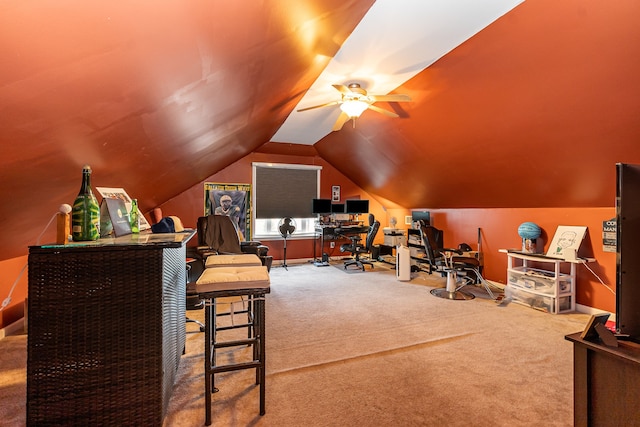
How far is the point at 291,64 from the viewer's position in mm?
2510

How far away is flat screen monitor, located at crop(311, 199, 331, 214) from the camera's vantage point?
6695 millimetres

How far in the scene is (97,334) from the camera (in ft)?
4.93

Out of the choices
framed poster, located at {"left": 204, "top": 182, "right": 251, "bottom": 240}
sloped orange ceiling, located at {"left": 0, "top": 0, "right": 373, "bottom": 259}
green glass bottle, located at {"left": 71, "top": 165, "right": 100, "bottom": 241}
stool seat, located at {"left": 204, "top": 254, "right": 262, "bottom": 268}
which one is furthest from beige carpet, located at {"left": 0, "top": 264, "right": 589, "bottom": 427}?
framed poster, located at {"left": 204, "top": 182, "right": 251, "bottom": 240}

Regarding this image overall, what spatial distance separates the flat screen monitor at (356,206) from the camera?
22.7 feet

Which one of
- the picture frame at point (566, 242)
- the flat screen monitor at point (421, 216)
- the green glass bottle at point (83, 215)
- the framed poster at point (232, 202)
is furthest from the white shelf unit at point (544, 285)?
the framed poster at point (232, 202)

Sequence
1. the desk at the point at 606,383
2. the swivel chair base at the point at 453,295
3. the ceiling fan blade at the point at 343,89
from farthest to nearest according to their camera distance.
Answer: the swivel chair base at the point at 453,295
the ceiling fan blade at the point at 343,89
the desk at the point at 606,383

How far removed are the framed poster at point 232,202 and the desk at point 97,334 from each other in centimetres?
467

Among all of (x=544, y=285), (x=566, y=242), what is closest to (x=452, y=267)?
(x=544, y=285)

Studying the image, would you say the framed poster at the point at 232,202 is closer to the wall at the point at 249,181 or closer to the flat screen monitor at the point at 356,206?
the wall at the point at 249,181

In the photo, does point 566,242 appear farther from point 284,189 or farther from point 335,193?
point 284,189

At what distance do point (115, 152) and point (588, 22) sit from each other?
3.35 m

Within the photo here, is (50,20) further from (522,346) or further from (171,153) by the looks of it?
(522,346)

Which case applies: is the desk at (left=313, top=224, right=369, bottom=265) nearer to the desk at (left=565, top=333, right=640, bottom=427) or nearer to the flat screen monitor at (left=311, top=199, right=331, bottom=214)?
the flat screen monitor at (left=311, top=199, right=331, bottom=214)

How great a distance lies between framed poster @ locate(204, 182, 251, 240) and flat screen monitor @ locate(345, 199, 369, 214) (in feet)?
7.39
